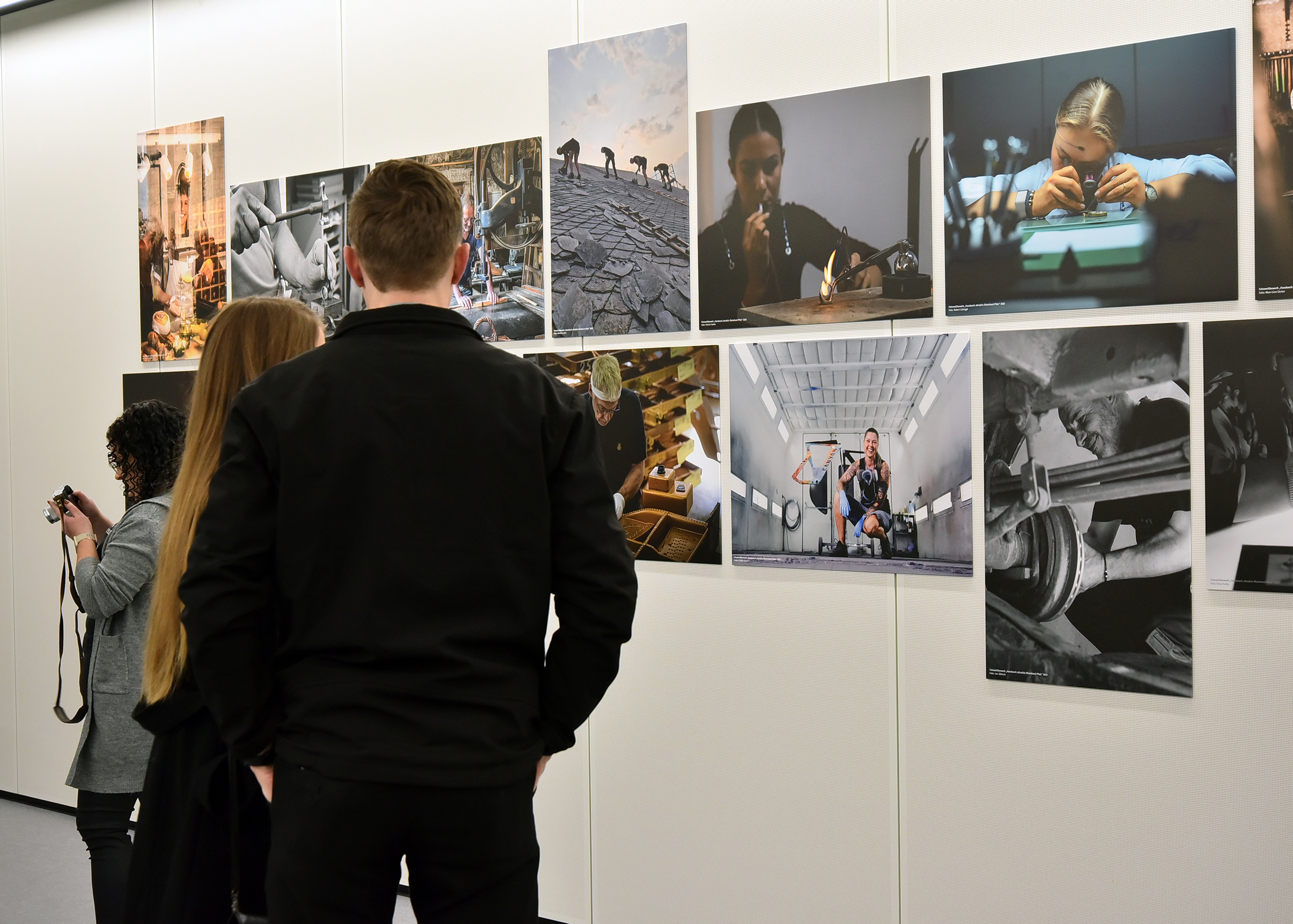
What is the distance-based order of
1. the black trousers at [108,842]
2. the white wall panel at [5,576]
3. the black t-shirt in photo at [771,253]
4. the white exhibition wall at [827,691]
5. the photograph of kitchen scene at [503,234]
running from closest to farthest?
the white exhibition wall at [827,691]
the black trousers at [108,842]
the black t-shirt in photo at [771,253]
the photograph of kitchen scene at [503,234]
the white wall panel at [5,576]

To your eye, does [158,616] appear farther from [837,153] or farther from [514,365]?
[837,153]

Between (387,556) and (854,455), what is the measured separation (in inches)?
58.6

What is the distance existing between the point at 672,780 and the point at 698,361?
3.94 ft

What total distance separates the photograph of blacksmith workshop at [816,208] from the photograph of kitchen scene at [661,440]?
0.57ft

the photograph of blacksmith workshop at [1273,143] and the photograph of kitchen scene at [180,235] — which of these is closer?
the photograph of blacksmith workshop at [1273,143]

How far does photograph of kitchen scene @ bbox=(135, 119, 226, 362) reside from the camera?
3.52m

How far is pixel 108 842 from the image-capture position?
2332 mm

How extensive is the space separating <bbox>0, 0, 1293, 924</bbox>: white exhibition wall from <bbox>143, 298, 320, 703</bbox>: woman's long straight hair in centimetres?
123

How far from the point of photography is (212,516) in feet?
4.51

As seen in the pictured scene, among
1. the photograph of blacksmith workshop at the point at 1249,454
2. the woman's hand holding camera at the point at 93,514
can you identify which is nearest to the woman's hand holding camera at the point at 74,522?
the woman's hand holding camera at the point at 93,514

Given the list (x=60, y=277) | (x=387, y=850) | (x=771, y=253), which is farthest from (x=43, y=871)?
(x=771, y=253)

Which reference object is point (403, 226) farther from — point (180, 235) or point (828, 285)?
point (180, 235)

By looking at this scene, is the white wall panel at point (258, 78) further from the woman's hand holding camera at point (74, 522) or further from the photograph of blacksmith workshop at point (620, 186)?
the woman's hand holding camera at point (74, 522)

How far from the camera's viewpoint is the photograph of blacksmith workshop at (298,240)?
325 cm
